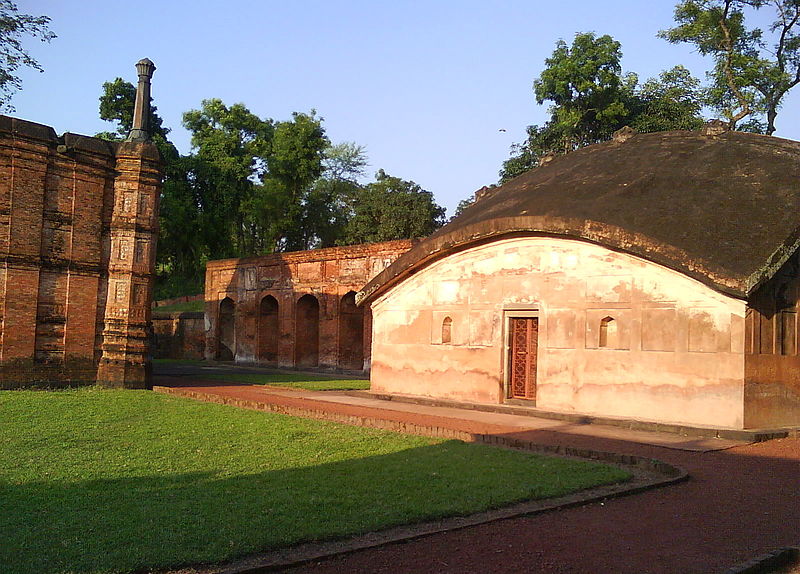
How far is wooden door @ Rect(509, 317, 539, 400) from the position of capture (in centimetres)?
1464

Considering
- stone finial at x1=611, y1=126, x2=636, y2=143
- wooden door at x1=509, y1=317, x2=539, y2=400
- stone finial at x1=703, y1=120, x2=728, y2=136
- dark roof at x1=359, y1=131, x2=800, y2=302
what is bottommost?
wooden door at x1=509, y1=317, x2=539, y2=400

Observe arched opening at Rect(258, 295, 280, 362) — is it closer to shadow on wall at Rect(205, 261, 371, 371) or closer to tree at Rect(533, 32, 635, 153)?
shadow on wall at Rect(205, 261, 371, 371)

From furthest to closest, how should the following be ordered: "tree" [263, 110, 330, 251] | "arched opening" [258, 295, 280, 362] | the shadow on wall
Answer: "tree" [263, 110, 330, 251] < "arched opening" [258, 295, 280, 362] < the shadow on wall

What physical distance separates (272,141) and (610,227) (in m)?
37.9

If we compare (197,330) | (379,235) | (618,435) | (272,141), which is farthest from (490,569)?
(272,141)

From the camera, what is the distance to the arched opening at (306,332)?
29797mm

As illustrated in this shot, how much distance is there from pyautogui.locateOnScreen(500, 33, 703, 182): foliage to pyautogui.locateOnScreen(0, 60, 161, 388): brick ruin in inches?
854

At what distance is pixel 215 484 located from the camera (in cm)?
701

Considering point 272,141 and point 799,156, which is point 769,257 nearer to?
point 799,156

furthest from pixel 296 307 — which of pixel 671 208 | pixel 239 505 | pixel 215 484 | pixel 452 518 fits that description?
pixel 452 518

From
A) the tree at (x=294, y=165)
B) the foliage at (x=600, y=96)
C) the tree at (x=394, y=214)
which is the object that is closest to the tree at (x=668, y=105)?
the foliage at (x=600, y=96)

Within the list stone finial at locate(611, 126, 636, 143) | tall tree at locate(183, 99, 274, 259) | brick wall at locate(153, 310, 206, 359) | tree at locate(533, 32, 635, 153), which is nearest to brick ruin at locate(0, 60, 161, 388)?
stone finial at locate(611, 126, 636, 143)

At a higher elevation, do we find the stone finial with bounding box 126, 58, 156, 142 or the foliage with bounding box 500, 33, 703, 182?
the foliage with bounding box 500, 33, 703, 182

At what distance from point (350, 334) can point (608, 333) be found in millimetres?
16250
